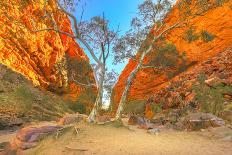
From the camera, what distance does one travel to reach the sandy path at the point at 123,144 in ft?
32.9

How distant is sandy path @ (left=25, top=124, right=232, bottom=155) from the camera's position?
10039 mm

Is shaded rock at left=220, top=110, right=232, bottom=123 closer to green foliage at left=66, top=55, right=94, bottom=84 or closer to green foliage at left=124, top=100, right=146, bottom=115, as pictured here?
green foliage at left=66, top=55, right=94, bottom=84

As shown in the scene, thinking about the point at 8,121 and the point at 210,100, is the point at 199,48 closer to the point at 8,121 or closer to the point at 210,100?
the point at 210,100

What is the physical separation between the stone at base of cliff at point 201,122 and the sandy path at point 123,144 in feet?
4.85

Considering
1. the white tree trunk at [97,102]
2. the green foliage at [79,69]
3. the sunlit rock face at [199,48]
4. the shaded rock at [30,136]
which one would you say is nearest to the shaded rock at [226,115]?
the white tree trunk at [97,102]

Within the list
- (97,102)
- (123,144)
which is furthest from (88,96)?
(123,144)

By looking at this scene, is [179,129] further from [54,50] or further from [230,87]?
[54,50]

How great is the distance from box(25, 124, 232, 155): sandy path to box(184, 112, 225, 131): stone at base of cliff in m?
1.48

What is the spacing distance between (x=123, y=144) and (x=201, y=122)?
5.46 m

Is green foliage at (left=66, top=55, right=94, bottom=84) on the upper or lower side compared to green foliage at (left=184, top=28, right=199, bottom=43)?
lower

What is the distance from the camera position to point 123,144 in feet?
36.4

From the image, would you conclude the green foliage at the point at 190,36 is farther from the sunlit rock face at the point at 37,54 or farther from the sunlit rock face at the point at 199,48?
the sunlit rock face at the point at 199,48

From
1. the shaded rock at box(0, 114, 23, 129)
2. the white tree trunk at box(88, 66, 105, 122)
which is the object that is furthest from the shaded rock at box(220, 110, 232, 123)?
the shaded rock at box(0, 114, 23, 129)

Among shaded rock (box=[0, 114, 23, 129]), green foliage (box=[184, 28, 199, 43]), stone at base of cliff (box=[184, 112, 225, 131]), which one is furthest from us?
shaded rock (box=[0, 114, 23, 129])
